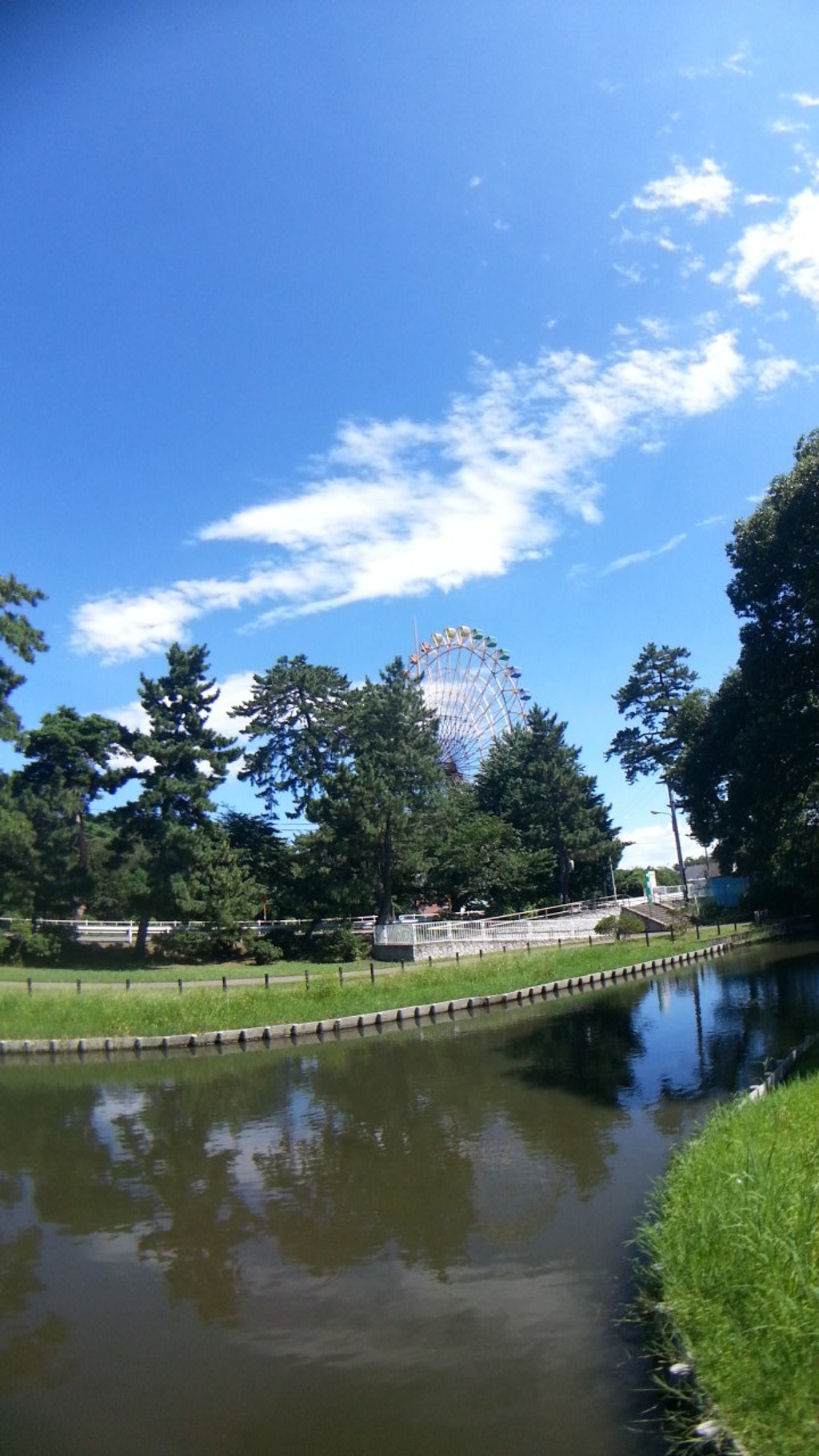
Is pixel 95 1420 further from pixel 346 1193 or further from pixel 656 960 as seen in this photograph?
pixel 656 960

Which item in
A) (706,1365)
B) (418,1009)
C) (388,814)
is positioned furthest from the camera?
(388,814)

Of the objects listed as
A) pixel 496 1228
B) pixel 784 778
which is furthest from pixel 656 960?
pixel 496 1228

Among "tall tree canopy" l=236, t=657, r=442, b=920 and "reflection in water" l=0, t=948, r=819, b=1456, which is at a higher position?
"tall tree canopy" l=236, t=657, r=442, b=920

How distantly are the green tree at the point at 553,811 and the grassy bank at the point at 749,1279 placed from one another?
44731 mm

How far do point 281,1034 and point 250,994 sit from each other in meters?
3.00

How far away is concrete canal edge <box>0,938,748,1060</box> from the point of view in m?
23.0

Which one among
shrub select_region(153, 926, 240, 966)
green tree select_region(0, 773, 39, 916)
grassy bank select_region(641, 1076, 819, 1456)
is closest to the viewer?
grassy bank select_region(641, 1076, 819, 1456)

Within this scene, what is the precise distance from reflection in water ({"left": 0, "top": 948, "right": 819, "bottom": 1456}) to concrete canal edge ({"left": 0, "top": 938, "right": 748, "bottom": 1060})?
3.66m

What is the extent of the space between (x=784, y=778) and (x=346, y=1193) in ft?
37.6

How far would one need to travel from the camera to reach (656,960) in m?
37.0

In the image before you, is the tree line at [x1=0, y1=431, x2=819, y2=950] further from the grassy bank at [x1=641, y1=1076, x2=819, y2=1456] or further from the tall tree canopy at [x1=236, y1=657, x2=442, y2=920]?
the grassy bank at [x1=641, y1=1076, x2=819, y2=1456]

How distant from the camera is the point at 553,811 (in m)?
56.4

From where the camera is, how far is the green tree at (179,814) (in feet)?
128

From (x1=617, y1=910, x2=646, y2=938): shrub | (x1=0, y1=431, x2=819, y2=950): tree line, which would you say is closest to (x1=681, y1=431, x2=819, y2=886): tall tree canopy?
(x1=0, y1=431, x2=819, y2=950): tree line
